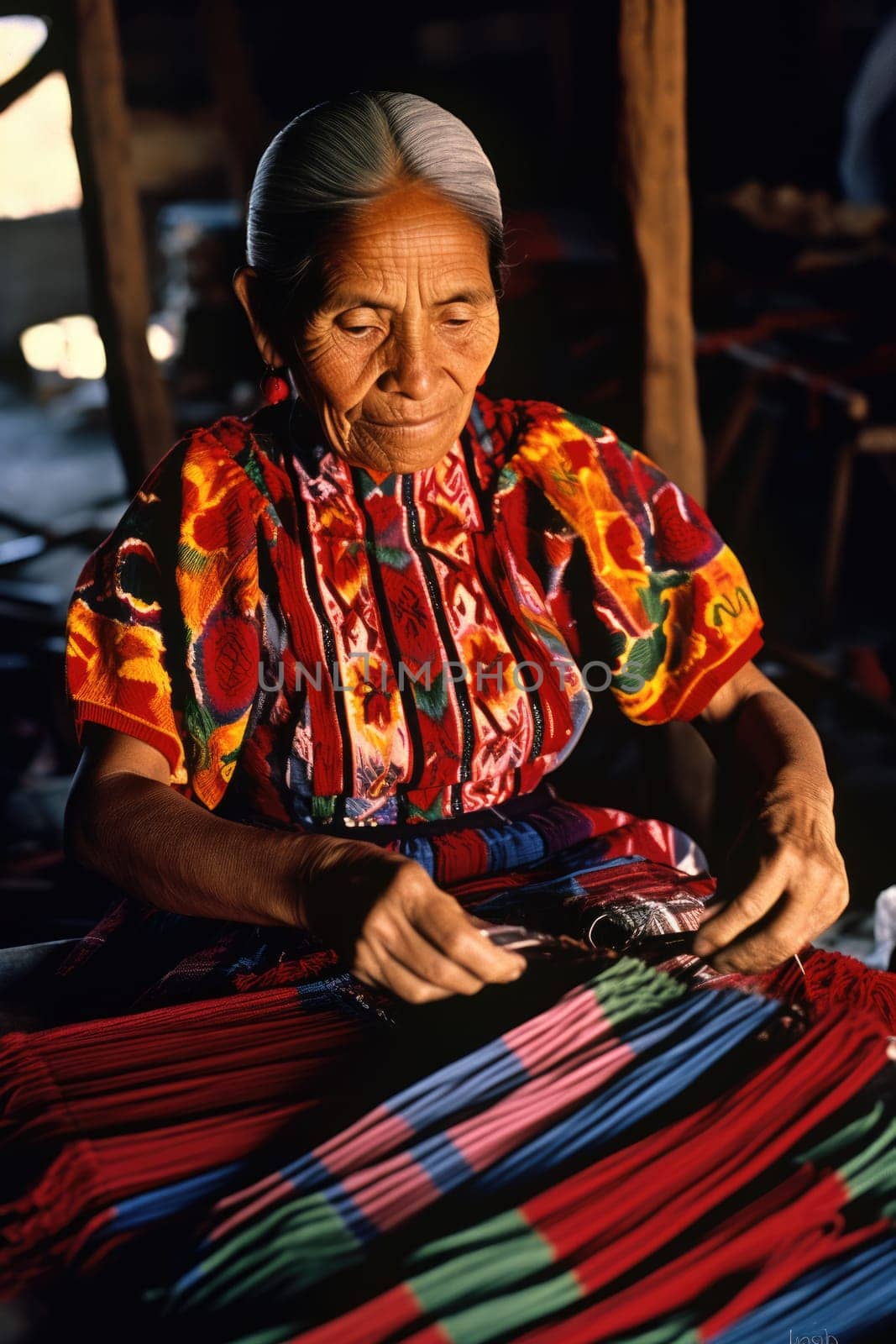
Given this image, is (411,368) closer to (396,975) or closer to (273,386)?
(273,386)

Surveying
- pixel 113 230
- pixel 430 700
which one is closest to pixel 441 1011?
pixel 430 700

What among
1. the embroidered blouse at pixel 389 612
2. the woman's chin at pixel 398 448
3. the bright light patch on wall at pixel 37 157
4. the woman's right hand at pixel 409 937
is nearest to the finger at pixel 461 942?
the woman's right hand at pixel 409 937

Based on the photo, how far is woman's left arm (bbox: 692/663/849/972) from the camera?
1.36m

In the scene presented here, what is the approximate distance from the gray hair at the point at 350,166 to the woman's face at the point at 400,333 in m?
0.02

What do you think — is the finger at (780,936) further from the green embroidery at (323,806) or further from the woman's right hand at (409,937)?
the green embroidery at (323,806)

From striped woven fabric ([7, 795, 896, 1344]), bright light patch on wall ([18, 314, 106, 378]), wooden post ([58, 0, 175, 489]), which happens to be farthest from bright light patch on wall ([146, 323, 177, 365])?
striped woven fabric ([7, 795, 896, 1344])

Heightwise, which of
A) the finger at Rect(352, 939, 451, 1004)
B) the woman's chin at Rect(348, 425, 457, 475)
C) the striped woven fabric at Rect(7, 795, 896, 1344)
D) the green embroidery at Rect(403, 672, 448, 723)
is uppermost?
the woman's chin at Rect(348, 425, 457, 475)

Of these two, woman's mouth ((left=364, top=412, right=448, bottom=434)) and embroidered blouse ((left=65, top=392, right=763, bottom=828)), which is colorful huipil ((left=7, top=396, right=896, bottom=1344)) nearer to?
embroidered blouse ((left=65, top=392, right=763, bottom=828))

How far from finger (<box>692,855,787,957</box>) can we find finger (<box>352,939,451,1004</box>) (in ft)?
1.02

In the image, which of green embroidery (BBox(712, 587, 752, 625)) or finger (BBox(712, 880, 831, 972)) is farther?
green embroidery (BBox(712, 587, 752, 625))

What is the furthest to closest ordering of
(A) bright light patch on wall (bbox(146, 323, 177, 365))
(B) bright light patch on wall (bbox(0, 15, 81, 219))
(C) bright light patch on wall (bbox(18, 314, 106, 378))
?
(C) bright light patch on wall (bbox(18, 314, 106, 378)), (B) bright light patch on wall (bbox(0, 15, 81, 219)), (A) bright light patch on wall (bbox(146, 323, 177, 365))

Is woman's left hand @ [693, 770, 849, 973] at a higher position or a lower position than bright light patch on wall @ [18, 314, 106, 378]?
higher

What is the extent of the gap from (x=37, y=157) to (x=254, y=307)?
9.30 metres

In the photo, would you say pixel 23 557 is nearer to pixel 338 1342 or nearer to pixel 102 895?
pixel 102 895
